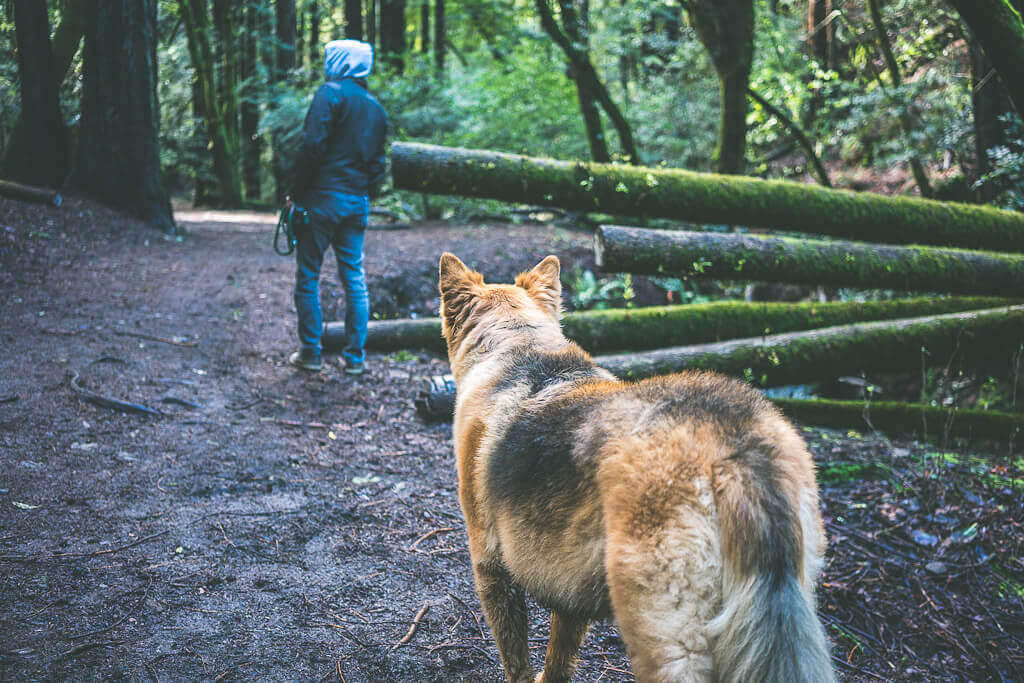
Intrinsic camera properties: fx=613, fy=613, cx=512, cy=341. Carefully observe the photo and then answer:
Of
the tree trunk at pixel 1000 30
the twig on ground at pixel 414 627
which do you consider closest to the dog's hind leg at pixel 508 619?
the twig on ground at pixel 414 627

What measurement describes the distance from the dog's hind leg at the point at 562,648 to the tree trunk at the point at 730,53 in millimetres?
9462

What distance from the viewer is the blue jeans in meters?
6.31

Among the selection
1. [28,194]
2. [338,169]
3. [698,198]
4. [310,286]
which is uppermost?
[338,169]

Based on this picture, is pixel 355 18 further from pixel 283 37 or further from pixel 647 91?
pixel 647 91

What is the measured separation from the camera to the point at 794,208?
21.7 ft

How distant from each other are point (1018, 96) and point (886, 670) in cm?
407

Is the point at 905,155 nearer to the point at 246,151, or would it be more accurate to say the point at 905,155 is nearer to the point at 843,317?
the point at 843,317

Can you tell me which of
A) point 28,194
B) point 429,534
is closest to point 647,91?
point 28,194

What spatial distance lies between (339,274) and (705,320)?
4116mm

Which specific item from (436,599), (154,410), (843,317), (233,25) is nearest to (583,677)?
(436,599)

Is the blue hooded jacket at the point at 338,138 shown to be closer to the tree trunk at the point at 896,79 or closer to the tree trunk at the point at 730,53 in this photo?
the tree trunk at the point at 730,53

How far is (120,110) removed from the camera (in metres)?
10.7

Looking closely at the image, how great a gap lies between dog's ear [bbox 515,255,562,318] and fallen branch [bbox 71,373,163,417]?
11.8ft

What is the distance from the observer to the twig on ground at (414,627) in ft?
10.3
